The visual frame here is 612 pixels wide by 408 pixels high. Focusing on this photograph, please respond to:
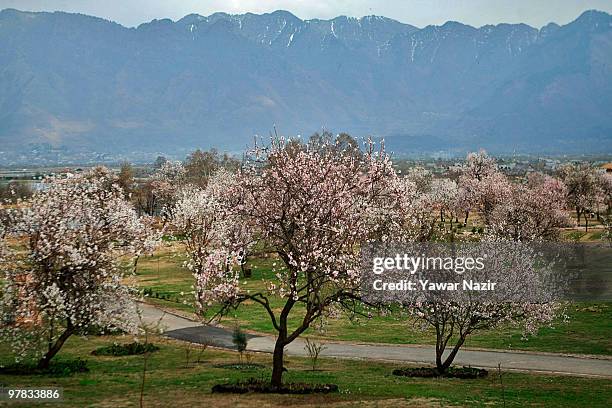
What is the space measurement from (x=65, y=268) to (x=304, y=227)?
909 centimetres

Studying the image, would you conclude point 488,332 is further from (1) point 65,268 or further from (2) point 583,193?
(2) point 583,193

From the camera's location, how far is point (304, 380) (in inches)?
880

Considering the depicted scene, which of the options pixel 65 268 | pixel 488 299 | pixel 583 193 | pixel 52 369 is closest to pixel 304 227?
pixel 488 299

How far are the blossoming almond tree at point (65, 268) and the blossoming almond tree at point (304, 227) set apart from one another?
17.3 feet

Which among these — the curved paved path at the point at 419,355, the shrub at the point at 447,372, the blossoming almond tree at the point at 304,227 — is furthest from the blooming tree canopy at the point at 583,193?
the blossoming almond tree at the point at 304,227

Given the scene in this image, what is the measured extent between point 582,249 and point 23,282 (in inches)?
1910

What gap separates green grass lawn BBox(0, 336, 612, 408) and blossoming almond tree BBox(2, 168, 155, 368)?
2117 mm

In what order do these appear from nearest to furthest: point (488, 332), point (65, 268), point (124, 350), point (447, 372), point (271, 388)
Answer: point (271, 388) → point (65, 268) → point (447, 372) → point (124, 350) → point (488, 332)

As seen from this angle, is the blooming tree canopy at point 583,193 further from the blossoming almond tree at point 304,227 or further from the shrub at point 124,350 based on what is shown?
the blossoming almond tree at point 304,227

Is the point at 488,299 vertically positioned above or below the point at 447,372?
above

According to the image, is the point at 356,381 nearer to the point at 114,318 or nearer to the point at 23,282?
the point at 114,318

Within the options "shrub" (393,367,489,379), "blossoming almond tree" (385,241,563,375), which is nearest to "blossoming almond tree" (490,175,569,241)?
"blossoming almond tree" (385,241,563,375)

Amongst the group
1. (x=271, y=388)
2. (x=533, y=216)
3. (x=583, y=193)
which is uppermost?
(x=583, y=193)

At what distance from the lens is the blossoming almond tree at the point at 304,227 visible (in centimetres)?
1966
